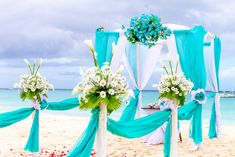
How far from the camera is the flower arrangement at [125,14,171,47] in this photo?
549 centimetres

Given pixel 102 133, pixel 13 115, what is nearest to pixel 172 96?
pixel 102 133

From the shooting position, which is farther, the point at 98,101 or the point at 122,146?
the point at 122,146

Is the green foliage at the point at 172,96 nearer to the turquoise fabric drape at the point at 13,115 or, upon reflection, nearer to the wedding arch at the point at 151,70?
the wedding arch at the point at 151,70

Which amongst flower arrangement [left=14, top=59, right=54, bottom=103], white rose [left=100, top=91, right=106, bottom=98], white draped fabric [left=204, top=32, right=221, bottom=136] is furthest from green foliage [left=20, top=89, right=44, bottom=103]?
white draped fabric [left=204, top=32, right=221, bottom=136]

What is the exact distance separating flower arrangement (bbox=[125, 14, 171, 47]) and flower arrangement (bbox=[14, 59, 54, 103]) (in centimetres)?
212

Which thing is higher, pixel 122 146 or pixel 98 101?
pixel 98 101

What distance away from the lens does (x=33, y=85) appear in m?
6.97

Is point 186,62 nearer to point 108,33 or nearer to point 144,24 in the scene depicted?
point 108,33

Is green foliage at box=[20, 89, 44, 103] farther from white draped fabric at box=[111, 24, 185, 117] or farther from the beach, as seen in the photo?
white draped fabric at box=[111, 24, 185, 117]

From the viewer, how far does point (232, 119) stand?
891 inches

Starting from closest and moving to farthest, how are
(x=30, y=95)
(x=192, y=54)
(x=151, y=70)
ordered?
1. (x=30, y=95)
2. (x=192, y=54)
3. (x=151, y=70)

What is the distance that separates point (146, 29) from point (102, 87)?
1.21 meters

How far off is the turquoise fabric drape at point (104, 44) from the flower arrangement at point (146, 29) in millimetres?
2800

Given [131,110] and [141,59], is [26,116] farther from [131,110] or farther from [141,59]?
[141,59]
